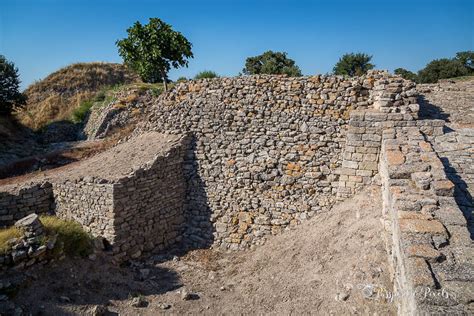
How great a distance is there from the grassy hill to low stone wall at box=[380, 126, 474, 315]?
76.3 ft

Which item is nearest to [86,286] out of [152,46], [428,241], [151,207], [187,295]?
[187,295]

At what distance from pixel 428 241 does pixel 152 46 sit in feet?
57.6

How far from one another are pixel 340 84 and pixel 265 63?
900 inches

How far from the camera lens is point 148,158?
1081 cm

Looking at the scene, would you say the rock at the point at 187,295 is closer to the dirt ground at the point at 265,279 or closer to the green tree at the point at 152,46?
the dirt ground at the point at 265,279

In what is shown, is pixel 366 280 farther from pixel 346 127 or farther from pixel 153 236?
pixel 153 236

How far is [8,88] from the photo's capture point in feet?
72.1

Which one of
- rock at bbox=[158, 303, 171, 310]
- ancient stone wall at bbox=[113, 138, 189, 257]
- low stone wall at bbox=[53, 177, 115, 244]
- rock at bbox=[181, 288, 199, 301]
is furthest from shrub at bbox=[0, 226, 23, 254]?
rock at bbox=[181, 288, 199, 301]

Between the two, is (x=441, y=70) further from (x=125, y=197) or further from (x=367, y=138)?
(x=125, y=197)

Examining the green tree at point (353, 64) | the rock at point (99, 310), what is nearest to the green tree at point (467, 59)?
the green tree at point (353, 64)

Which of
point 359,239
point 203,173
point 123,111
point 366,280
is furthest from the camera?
point 123,111

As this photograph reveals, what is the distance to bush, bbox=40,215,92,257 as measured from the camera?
8617mm

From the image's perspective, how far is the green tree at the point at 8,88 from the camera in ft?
70.9

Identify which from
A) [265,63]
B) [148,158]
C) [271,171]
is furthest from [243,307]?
[265,63]
